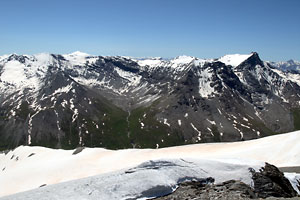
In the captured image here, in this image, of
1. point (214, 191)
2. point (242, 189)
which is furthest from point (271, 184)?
point (214, 191)

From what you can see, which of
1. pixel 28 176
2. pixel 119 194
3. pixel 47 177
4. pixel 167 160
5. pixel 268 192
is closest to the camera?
pixel 119 194

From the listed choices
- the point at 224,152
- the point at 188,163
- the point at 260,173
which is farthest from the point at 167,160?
the point at 224,152

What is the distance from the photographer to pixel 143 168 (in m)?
18.9

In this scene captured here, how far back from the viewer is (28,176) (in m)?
33.6

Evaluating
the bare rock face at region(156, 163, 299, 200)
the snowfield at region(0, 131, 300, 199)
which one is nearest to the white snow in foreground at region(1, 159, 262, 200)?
the snowfield at region(0, 131, 300, 199)

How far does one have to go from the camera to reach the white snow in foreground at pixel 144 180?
16.3m

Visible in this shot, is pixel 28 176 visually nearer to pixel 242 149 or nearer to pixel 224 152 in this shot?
pixel 224 152

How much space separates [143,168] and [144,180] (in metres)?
1.37

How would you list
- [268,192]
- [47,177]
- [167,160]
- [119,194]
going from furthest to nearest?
[47,177], [167,160], [268,192], [119,194]

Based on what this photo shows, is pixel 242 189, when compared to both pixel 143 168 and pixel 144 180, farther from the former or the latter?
pixel 143 168

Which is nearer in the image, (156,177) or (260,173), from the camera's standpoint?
(156,177)

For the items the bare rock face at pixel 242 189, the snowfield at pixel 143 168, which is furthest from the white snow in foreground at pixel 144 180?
the bare rock face at pixel 242 189

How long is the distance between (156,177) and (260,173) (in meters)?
7.95

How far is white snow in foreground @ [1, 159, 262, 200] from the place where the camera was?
1633 centimetres
